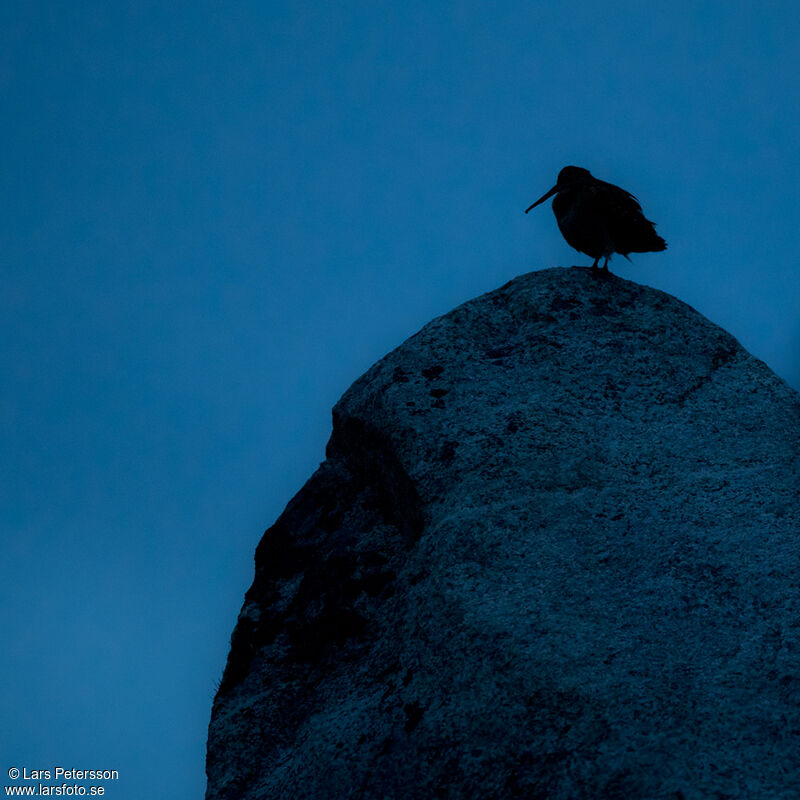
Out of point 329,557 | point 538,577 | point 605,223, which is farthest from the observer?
point 605,223

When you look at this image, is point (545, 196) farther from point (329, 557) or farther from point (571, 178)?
point (329, 557)

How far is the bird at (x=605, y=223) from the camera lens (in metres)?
9.42

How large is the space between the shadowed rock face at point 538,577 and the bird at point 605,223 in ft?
2.64

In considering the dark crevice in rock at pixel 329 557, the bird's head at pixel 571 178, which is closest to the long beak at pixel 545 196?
the bird's head at pixel 571 178

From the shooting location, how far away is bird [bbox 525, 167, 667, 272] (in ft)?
30.9

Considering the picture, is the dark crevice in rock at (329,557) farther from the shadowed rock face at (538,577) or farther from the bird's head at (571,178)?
the bird's head at (571,178)

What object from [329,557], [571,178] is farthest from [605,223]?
[329,557]

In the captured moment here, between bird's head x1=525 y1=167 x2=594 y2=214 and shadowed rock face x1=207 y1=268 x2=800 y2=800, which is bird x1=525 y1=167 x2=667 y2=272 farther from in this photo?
shadowed rock face x1=207 y1=268 x2=800 y2=800

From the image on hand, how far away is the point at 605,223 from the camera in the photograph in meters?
9.43

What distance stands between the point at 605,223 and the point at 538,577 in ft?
15.0

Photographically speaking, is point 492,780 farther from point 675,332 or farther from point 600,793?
point 675,332

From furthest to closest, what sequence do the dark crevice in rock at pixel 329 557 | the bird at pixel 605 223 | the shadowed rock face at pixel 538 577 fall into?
the bird at pixel 605 223 < the dark crevice in rock at pixel 329 557 < the shadowed rock face at pixel 538 577

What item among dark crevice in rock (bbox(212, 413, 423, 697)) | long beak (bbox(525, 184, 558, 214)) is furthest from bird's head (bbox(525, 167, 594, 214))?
dark crevice in rock (bbox(212, 413, 423, 697))

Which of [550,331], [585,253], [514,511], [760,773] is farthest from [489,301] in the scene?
[760,773]
